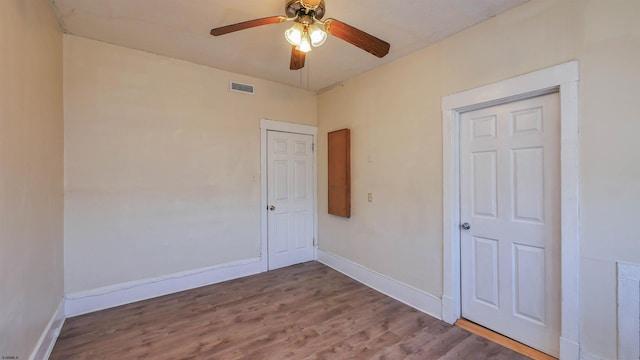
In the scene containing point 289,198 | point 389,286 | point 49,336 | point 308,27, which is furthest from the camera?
point 289,198

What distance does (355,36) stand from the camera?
1913 millimetres

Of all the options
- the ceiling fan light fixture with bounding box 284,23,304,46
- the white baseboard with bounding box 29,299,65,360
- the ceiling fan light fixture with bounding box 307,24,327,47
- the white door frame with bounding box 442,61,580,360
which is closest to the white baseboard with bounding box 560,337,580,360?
the white door frame with bounding box 442,61,580,360

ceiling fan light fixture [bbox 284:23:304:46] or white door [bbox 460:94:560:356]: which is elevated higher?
ceiling fan light fixture [bbox 284:23:304:46]

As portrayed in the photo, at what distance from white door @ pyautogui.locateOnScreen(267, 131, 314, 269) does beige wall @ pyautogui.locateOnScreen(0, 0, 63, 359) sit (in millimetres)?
2203

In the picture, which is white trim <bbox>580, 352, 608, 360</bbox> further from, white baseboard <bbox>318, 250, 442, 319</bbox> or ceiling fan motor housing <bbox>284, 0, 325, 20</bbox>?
ceiling fan motor housing <bbox>284, 0, 325, 20</bbox>

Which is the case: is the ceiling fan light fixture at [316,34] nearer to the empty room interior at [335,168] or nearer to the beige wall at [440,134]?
the empty room interior at [335,168]

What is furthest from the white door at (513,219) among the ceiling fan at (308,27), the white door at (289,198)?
the white door at (289,198)

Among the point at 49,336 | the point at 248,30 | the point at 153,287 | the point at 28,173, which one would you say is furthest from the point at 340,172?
the point at 49,336

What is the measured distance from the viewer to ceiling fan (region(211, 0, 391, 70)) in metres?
1.79

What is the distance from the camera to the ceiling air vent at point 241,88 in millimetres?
3500

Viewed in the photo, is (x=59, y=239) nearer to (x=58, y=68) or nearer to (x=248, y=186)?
(x=58, y=68)

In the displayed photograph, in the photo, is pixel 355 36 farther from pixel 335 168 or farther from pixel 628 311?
pixel 628 311

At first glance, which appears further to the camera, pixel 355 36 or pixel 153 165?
pixel 153 165

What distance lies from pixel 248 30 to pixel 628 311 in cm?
348
